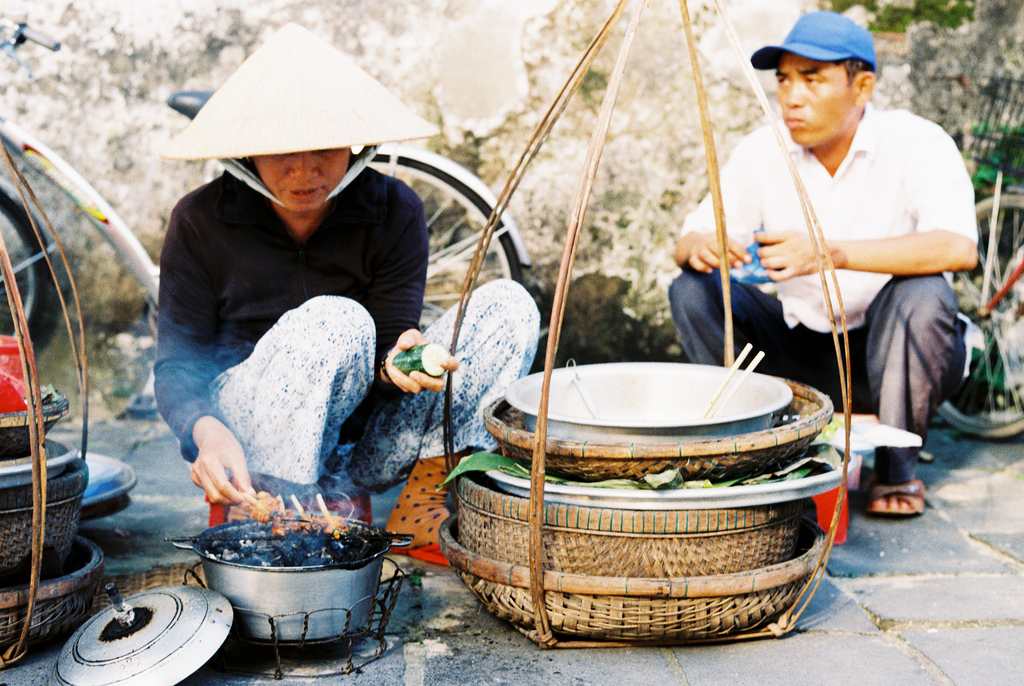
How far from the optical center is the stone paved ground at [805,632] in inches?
73.1

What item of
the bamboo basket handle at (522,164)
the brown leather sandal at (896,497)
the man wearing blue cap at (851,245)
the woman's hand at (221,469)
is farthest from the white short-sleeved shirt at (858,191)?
the woman's hand at (221,469)

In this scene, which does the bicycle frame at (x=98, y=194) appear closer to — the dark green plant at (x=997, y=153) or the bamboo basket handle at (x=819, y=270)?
the bamboo basket handle at (x=819, y=270)

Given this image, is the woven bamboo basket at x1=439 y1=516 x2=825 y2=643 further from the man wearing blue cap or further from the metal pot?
the man wearing blue cap

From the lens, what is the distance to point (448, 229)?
3.98 meters

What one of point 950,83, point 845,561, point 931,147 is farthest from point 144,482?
point 950,83

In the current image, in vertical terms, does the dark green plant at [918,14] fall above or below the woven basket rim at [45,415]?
above

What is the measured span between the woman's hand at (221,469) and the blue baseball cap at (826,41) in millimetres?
1991

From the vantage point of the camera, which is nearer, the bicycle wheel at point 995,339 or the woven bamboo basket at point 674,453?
the woven bamboo basket at point 674,453

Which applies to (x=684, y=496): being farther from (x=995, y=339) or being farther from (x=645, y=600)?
(x=995, y=339)

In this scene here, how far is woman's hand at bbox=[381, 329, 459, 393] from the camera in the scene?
206 cm

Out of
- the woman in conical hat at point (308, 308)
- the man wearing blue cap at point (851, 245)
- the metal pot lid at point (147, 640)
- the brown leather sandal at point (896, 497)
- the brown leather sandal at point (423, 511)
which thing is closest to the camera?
the metal pot lid at point (147, 640)

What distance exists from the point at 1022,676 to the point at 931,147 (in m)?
1.70

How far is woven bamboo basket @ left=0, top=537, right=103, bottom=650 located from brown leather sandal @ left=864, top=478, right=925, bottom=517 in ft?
7.29

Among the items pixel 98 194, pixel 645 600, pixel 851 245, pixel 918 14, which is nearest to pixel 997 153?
pixel 918 14
